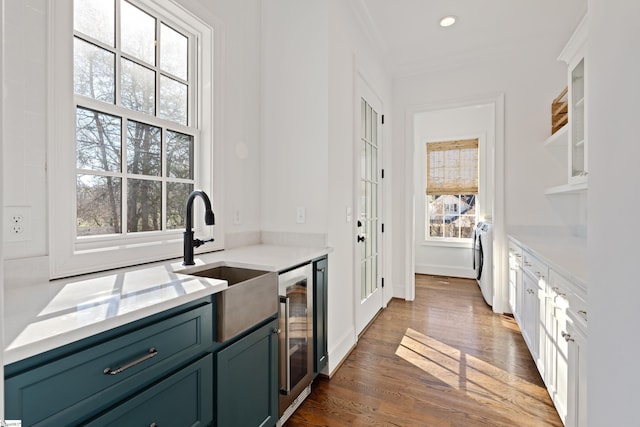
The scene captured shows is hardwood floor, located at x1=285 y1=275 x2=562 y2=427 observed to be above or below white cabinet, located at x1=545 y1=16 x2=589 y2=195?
below

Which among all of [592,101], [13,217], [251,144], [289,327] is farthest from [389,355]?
[13,217]

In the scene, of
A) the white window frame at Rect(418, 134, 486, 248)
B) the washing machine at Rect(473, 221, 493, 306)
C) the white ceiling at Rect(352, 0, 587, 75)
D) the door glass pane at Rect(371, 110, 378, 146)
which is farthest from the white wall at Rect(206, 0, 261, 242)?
the white window frame at Rect(418, 134, 486, 248)

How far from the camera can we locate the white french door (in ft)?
9.57

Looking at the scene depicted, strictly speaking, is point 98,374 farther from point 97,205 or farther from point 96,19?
point 96,19

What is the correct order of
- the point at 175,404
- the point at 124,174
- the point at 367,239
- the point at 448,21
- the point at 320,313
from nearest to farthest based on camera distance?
the point at 175,404 → the point at 124,174 → the point at 320,313 → the point at 448,21 → the point at 367,239

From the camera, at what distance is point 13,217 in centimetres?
116

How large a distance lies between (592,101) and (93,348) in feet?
5.34

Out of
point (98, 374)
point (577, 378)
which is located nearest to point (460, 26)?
point (577, 378)

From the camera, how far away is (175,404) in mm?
1084

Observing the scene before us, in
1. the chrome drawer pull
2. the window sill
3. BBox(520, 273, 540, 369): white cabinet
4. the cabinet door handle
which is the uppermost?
the chrome drawer pull

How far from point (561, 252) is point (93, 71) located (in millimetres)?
Result: 3070

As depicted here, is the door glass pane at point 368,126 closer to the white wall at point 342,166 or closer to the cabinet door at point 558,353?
the white wall at point 342,166

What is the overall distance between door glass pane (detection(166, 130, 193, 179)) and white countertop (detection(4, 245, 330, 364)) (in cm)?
61

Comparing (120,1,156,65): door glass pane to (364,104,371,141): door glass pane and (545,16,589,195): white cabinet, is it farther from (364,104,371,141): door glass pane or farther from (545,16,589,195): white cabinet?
(545,16,589,195): white cabinet
